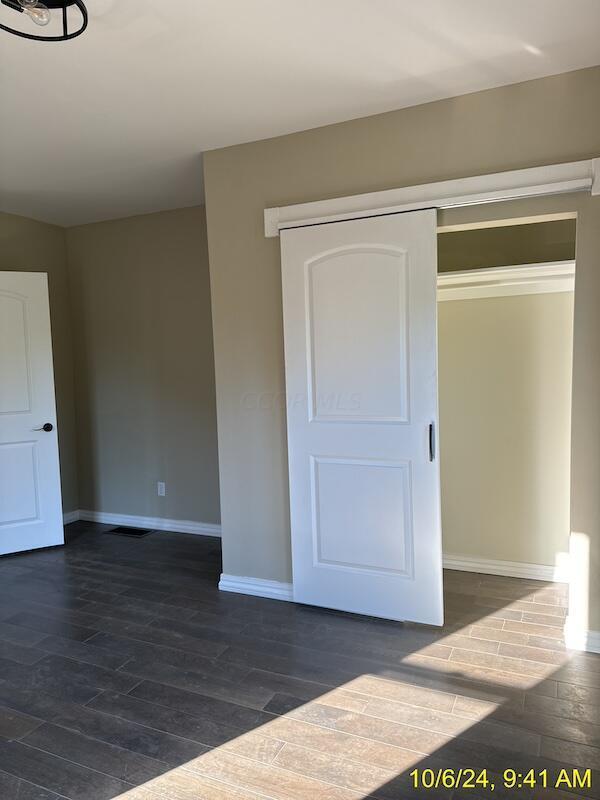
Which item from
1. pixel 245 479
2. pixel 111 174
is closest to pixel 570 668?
pixel 245 479

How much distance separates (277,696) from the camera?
7.33ft

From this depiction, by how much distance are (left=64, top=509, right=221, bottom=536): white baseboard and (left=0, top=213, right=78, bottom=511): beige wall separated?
0.11 metres

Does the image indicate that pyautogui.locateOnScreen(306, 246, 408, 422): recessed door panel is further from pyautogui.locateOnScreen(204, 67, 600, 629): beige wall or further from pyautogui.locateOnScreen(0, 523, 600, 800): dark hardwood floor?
pyautogui.locateOnScreen(0, 523, 600, 800): dark hardwood floor

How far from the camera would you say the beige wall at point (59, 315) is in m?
4.55

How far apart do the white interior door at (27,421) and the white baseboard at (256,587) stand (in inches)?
68.7

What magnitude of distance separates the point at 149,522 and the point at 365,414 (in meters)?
2.67

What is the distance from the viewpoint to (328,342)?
289 cm

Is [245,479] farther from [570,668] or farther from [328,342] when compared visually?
[570,668]

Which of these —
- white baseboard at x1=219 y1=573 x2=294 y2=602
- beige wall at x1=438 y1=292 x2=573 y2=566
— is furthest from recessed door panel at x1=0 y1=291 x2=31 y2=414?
beige wall at x1=438 y1=292 x2=573 y2=566

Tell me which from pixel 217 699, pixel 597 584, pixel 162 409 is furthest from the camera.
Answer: pixel 162 409

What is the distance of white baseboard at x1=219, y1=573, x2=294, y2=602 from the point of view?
3154 mm

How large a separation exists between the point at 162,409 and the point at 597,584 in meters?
3.39

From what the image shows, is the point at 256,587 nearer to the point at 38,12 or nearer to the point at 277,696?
the point at 277,696

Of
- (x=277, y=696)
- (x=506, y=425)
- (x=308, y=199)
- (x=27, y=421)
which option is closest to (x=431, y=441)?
(x=506, y=425)
